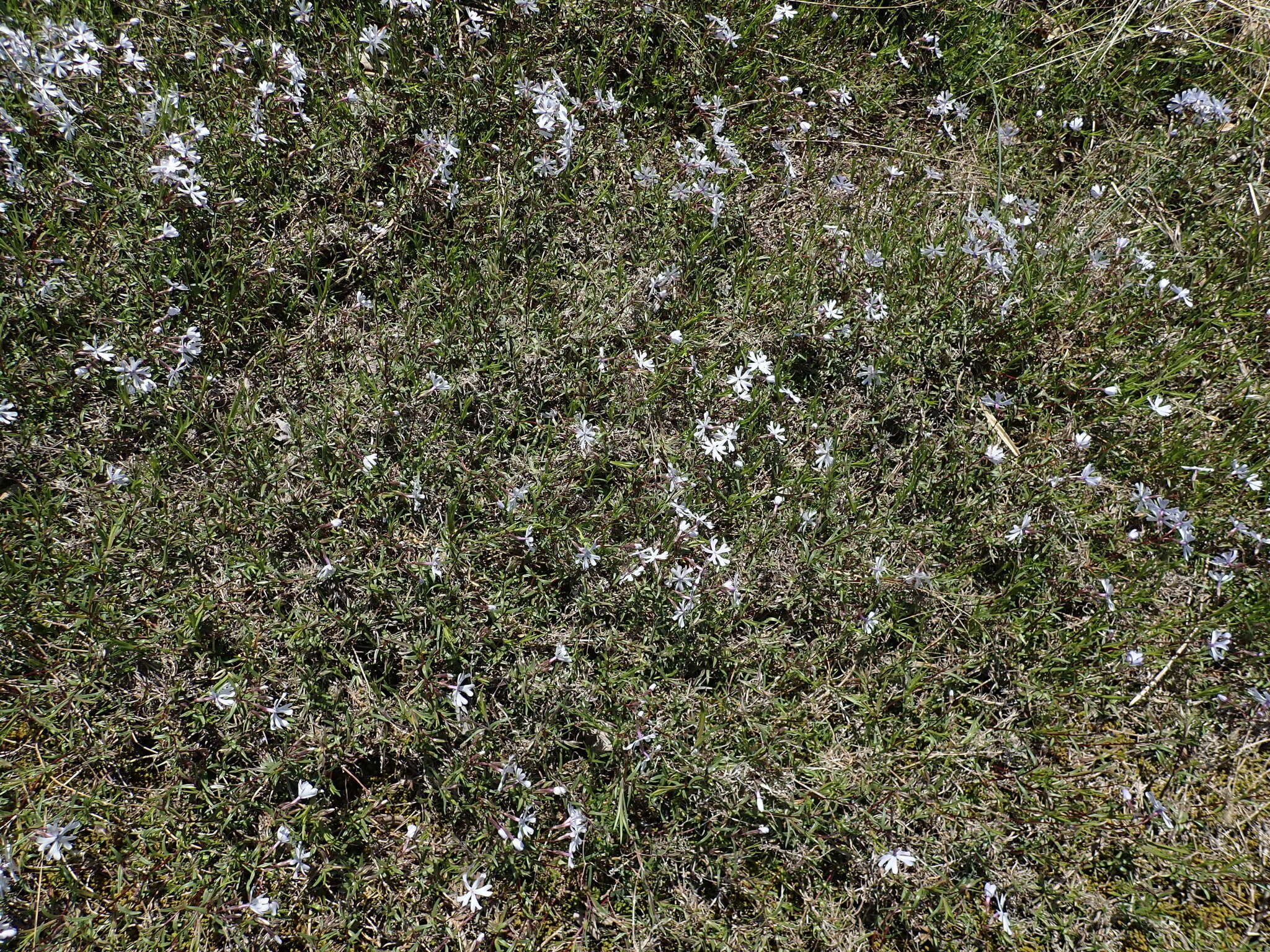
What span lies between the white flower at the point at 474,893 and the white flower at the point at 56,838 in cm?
103

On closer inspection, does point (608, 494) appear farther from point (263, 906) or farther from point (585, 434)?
point (263, 906)

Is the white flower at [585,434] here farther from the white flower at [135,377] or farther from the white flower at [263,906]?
the white flower at [263,906]

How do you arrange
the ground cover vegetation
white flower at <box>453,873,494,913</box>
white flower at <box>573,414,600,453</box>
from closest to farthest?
white flower at <box>453,873,494,913</box>, the ground cover vegetation, white flower at <box>573,414,600,453</box>

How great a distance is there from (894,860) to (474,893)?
119 centimetres

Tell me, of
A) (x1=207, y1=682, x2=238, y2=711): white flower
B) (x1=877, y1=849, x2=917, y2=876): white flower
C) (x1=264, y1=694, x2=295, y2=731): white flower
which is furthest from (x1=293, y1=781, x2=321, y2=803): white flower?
(x1=877, y1=849, x2=917, y2=876): white flower

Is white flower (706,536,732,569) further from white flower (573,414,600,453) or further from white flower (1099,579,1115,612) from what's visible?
white flower (1099,579,1115,612)

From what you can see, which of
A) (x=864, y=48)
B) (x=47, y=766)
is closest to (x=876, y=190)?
(x=864, y=48)

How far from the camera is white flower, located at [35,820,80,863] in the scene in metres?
2.25

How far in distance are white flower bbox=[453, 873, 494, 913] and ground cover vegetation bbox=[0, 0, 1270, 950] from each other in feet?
0.07

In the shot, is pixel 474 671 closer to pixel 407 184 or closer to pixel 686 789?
pixel 686 789

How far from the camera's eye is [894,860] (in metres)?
2.49

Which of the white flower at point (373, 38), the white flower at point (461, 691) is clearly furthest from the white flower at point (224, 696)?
the white flower at point (373, 38)

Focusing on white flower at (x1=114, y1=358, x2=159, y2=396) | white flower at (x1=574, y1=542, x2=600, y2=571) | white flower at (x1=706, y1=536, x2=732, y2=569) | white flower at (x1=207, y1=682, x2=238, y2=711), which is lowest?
white flower at (x1=706, y1=536, x2=732, y2=569)

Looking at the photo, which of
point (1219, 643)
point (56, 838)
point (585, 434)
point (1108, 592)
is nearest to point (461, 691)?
point (585, 434)
